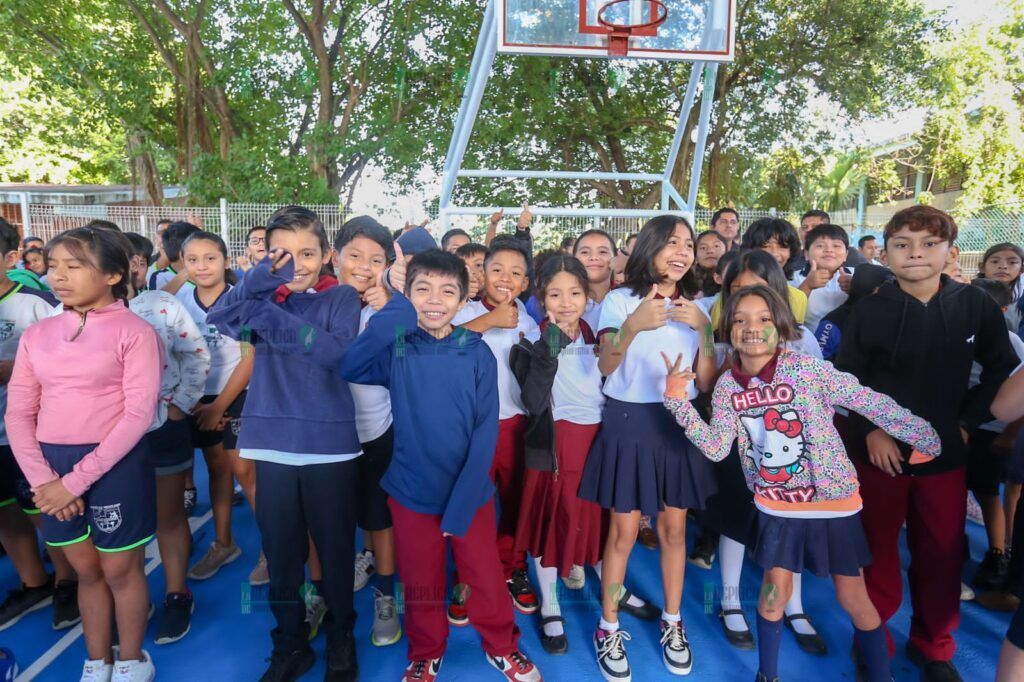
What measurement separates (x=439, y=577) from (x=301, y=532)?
494 millimetres

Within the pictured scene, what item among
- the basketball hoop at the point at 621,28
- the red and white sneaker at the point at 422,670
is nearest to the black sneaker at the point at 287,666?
the red and white sneaker at the point at 422,670

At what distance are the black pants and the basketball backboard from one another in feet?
14.2

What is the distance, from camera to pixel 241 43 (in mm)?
12094

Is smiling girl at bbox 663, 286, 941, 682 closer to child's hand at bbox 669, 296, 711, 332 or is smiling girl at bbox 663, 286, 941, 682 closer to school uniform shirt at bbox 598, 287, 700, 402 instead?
child's hand at bbox 669, 296, 711, 332

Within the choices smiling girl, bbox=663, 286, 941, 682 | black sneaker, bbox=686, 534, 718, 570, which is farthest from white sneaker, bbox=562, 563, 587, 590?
smiling girl, bbox=663, 286, 941, 682

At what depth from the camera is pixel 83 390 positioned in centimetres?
198

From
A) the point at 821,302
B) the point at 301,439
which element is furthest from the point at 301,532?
the point at 821,302

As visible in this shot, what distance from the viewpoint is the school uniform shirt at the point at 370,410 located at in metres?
2.40

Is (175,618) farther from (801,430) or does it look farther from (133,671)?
(801,430)

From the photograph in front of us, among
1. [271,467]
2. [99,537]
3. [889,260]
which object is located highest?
[889,260]

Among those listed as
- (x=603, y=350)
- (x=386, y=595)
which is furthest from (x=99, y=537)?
(x=603, y=350)

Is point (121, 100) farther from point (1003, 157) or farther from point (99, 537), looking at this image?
point (1003, 157)

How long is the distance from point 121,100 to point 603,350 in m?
13.3

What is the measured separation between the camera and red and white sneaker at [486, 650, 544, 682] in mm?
2145
